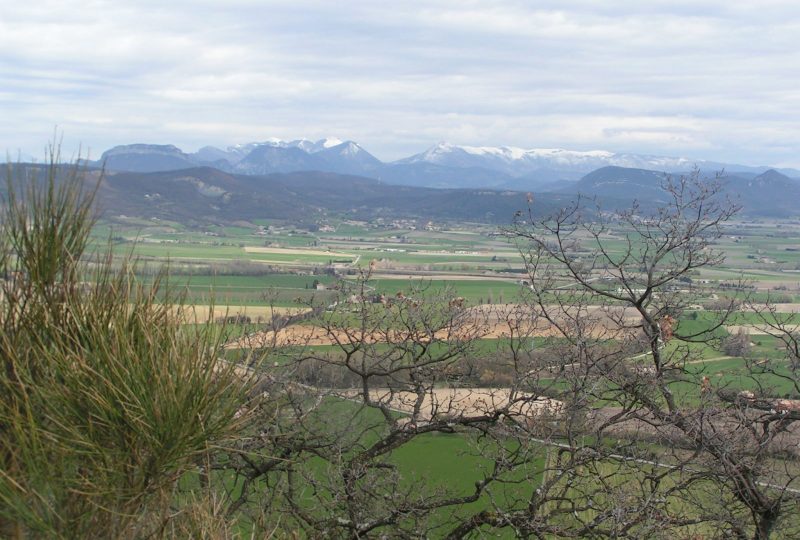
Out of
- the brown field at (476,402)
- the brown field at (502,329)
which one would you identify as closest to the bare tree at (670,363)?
the brown field at (502,329)

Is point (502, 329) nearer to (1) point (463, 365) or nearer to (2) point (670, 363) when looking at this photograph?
(1) point (463, 365)

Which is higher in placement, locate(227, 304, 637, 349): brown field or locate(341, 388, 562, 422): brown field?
locate(227, 304, 637, 349): brown field

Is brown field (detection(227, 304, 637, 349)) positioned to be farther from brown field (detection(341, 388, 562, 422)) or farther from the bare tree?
brown field (detection(341, 388, 562, 422))

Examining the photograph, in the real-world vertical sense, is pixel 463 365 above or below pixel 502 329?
below

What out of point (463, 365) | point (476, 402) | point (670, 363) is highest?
point (670, 363)

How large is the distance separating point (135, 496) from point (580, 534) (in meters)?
3.68

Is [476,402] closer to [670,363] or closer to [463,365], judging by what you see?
[463,365]

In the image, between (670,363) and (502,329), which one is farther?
(502,329)

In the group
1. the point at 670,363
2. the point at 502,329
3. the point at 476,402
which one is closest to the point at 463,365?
the point at 502,329

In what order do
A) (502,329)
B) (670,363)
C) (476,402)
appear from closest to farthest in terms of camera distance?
1. (670,363)
2. (476,402)
3. (502,329)

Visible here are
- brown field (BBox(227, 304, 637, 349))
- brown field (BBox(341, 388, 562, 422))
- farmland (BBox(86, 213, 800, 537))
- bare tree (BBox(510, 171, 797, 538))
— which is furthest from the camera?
brown field (BBox(227, 304, 637, 349))

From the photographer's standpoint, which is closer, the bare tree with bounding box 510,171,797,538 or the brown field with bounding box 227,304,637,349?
the bare tree with bounding box 510,171,797,538

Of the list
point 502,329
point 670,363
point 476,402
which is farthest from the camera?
point 502,329

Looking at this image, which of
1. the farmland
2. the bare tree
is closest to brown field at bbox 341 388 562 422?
the farmland
